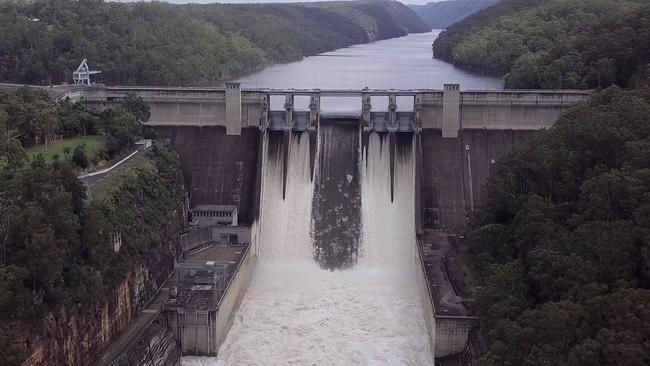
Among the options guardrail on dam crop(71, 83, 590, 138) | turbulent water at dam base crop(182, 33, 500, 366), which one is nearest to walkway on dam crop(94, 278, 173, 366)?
turbulent water at dam base crop(182, 33, 500, 366)

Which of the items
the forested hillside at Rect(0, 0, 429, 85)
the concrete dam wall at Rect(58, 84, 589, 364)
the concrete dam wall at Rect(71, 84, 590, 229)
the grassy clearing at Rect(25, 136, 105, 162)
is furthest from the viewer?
the forested hillside at Rect(0, 0, 429, 85)

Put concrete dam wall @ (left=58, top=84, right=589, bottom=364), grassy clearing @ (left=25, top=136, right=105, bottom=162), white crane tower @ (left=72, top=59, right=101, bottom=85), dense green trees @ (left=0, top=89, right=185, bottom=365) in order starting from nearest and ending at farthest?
dense green trees @ (left=0, top=89, right=185, bottom=365)
grassy clearing @ (left=25, top=136, right=105, bottom=162)
concrete dam wall @ (left=58, top=84, right=589, bottom=364)
white crane tower @ (left=72, top=59, right=101, bottom=85)

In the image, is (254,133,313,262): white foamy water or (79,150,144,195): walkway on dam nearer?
(79,150,144,195): walkway on dam

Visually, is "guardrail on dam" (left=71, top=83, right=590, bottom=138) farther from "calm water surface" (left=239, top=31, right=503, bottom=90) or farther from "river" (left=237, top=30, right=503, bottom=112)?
"calm water surface" (left=239, top=31, right=503, bottom=90)

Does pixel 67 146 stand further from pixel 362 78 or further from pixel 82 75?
pixel 362 78

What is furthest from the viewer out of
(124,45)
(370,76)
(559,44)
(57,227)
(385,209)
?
(370,76)

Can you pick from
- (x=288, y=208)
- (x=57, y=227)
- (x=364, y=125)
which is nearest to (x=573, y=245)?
(x=57, y=227)

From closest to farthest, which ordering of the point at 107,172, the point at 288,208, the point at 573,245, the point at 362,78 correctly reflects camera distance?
1. the point at 573,245
2. the point at 107,172
3. the point at 288,208
4. the point at 362,78
